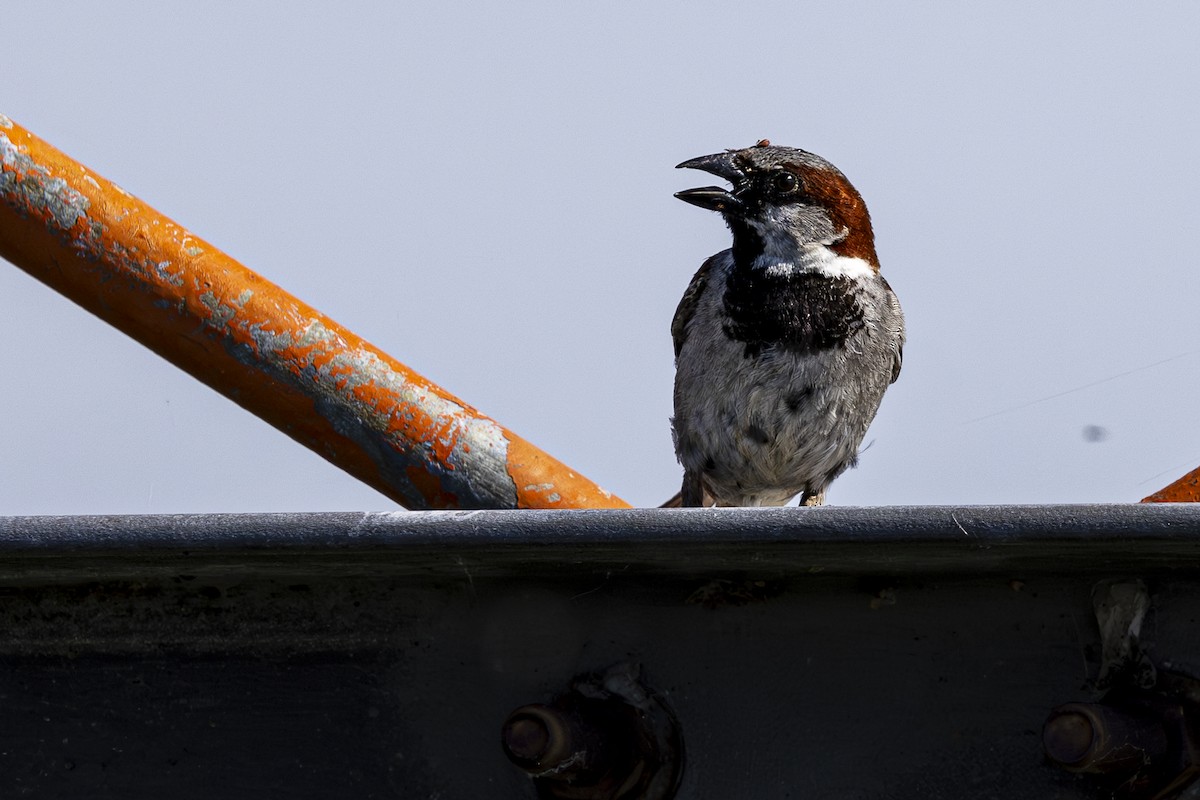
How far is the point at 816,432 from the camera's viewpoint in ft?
13.8

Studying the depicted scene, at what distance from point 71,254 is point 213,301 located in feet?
0.98

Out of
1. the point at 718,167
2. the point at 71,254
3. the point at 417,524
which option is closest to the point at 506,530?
the point at 417,524

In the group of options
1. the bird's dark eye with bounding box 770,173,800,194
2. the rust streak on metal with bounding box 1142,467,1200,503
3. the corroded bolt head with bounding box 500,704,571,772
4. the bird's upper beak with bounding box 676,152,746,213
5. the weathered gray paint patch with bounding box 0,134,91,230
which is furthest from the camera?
the bird's dark eye with bounding box 770,173,800,194

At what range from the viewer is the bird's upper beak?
13.3ft

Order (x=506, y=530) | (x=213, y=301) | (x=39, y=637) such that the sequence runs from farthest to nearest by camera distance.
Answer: (x=213, y=301) → (x=39, y=637) → (x=506, y=530)

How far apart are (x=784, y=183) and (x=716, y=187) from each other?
0.75 ft

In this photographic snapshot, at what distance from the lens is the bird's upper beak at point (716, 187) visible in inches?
160

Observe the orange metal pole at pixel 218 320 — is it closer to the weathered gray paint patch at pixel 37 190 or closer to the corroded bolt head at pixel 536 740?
the weathered gray paint patch at pixel 37 190

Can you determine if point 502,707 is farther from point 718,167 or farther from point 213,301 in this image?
point 718,167

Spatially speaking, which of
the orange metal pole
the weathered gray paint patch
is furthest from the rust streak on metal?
the weathered gray paint patch

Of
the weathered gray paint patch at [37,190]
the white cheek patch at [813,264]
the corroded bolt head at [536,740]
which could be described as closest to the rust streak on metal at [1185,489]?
the corroded bolt head at [536,740]

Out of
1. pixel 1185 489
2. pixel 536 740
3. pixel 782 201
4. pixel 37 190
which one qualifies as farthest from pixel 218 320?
pixel 782 201

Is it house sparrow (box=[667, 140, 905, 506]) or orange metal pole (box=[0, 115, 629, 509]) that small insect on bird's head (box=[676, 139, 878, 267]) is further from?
orange metal pole (box=[0, 115, 629, 509])

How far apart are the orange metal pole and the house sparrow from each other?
1.47 metres
